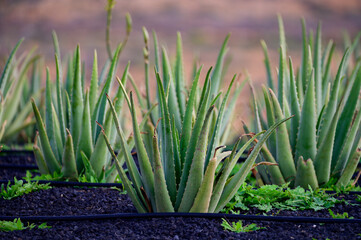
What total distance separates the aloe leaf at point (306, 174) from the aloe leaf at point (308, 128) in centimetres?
11

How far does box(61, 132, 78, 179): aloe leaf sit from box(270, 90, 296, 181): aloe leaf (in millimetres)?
969

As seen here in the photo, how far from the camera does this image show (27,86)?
4207mm

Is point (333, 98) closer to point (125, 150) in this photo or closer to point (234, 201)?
point (234, 201)

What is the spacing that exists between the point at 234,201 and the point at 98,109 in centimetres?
89

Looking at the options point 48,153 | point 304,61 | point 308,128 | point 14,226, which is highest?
point 304,61

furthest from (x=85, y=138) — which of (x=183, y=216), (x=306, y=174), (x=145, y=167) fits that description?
(x=306, y=174)

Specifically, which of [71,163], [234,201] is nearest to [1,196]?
[71,163]

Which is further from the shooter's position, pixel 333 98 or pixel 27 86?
pixel 27 86

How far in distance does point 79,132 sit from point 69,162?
19 cm

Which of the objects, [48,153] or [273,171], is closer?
[273,171]

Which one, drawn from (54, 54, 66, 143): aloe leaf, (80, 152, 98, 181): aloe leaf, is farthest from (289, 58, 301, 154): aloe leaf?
(54, 54, 66, 143): aloe leaf

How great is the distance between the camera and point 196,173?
1.61m

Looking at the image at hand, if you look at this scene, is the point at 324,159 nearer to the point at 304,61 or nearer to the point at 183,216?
the point at 304,61

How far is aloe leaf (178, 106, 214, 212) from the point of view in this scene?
5.13 ft
